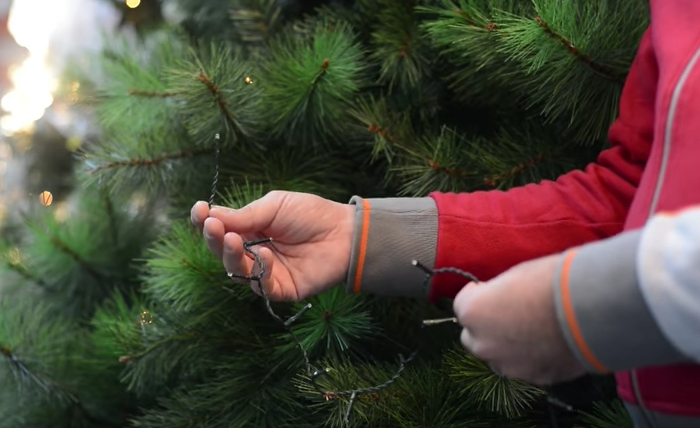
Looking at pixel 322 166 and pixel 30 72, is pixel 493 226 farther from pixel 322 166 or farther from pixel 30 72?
pixel 30 72

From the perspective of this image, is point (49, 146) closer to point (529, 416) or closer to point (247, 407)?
point (247, 407)

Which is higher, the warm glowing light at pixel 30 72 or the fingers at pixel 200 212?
the fingers at pixel 200 212

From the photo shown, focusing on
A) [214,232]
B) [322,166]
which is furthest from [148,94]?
[214,232]

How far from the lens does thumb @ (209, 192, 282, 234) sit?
1.57ft

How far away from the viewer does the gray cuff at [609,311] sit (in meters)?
0.31

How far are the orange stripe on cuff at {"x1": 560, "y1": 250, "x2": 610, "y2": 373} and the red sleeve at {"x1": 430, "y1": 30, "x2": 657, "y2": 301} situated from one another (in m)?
0.16

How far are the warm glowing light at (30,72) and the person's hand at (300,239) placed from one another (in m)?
0.63

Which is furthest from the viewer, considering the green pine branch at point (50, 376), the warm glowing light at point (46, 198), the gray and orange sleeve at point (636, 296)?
the warm glowing light at point (46, 198)

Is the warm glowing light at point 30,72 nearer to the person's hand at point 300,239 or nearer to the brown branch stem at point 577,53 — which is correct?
the person's hand at point 300,239

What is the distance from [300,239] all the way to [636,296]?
265 millimetres

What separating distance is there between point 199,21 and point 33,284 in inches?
15.5

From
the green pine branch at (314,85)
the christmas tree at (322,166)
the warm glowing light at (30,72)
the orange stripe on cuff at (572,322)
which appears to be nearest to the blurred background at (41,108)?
the warm glowing light at (30,72)

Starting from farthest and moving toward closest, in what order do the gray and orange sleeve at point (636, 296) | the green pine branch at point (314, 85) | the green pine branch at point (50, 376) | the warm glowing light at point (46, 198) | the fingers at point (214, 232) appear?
the warm glowing light at point (46, 198), the green pine branch at point (50, 376), the green pine branch at point (314, 85), the fingers at point (214, 232), the gray and orange sleeve at point (636, 296)

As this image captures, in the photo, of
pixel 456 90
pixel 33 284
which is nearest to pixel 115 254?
pixel 33 284
